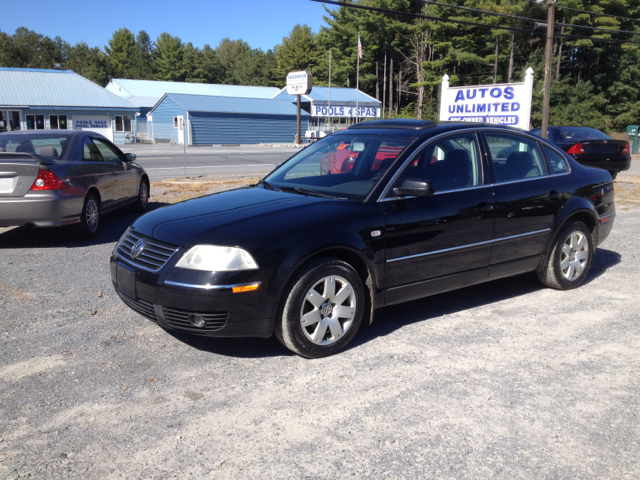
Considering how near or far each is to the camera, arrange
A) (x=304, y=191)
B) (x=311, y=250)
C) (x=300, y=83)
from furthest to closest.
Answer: (x=300, y=83) < (x=304, y=191) < (x=311, y=250)

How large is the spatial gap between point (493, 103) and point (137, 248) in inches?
558

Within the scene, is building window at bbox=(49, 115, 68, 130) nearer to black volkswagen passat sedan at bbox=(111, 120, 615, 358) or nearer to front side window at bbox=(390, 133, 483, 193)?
black volkswagen passat sedan at bbox=(111, 120, 615, 358)

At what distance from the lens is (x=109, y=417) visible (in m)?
3.24

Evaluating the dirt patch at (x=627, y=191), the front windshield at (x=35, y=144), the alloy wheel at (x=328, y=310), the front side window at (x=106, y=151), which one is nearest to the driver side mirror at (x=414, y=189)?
the alloy wheel at (x=328, y=310)

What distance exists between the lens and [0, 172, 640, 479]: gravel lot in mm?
2832

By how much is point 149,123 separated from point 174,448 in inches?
2089

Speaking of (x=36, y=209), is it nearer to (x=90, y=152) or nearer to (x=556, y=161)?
(x=90, y=152)

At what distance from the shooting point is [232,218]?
13.3ft

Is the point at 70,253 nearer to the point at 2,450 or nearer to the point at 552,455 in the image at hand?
the point at 2,450

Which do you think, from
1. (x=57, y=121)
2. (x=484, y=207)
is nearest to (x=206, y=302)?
(x=484, y=207)

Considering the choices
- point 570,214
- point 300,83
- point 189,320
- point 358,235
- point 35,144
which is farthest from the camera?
point 300,83

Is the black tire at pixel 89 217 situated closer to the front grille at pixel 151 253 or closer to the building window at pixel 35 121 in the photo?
the front grille at pixel 151 253

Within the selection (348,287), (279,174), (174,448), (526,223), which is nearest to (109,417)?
(174,448)

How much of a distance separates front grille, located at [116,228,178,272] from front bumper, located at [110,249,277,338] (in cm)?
6
